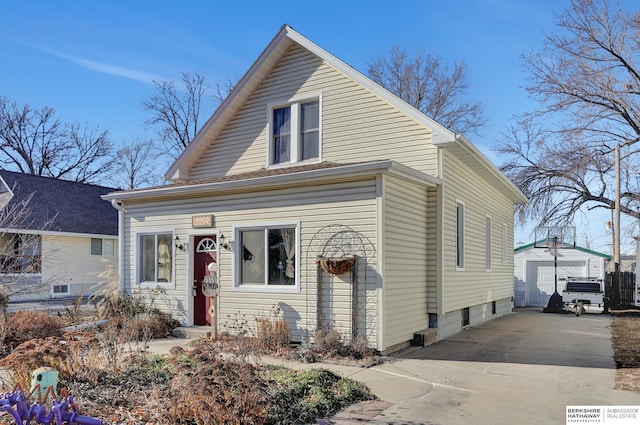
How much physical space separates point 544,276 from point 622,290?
311 centimetres

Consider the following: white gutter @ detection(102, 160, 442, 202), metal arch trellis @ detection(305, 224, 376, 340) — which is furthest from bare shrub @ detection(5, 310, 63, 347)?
metal arch trellis @ detection(305, 224, 376, 340)

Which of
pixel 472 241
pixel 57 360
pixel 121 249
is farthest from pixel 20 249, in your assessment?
pixel 472 241

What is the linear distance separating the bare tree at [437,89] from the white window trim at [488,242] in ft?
51.3

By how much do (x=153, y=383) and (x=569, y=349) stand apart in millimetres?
8449

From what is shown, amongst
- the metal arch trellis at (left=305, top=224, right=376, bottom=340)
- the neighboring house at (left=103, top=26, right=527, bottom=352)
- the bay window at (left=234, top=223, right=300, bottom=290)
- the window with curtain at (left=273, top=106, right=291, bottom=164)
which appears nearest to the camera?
the metal arch trellis at (left=305, top=224, right=376, bottom=340)

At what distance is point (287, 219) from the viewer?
10336 mm

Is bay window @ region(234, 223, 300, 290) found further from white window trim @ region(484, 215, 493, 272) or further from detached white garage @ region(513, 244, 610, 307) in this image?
detached white garage @ region(513, 244, 610, 307)

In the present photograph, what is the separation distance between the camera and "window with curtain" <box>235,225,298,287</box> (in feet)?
34.0

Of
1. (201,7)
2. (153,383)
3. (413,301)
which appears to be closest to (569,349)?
(413,301)

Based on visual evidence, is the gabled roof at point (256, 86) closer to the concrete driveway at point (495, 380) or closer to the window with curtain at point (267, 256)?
the window with curtain at point (267, 256)

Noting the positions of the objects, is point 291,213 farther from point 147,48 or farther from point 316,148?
point 147,48

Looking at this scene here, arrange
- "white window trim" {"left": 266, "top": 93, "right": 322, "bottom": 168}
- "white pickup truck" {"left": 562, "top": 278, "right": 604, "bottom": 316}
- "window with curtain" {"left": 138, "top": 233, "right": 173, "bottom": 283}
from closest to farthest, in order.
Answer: "window with curtain" {"left": 138, "top": 233, "right": 173, "bottom": 283} < "white window trim" {"left": 266, "top": 93, "right": 322, "bottom": 168} < "white pickup truck" {"left": 562, "top": 278, "right": 604, "bottom": 316}

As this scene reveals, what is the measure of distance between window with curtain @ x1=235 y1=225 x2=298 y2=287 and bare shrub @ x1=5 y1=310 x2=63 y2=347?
12.5ft

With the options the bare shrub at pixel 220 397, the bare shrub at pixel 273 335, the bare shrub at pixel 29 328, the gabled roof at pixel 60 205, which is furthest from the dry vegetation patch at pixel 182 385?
the gabled roof at pixel 60 205
